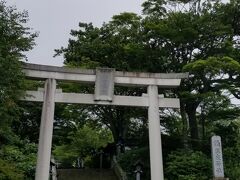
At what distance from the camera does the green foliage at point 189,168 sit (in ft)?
53.0

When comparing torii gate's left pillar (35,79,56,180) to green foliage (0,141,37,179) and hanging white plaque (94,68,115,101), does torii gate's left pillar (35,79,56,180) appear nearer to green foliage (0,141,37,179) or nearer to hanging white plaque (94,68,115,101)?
green foliage (0,141,37,179)

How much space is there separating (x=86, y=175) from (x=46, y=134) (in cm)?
593

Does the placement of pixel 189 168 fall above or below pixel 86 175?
above

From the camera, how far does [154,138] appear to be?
1529cm

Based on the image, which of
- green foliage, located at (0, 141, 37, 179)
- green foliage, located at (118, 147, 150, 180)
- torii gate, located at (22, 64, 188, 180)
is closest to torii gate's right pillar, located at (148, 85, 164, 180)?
torii gate, located at (22, 64, 188, 180)

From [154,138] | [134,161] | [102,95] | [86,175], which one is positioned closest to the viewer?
[154,138]

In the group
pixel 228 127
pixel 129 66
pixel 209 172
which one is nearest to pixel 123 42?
pixel 129 66

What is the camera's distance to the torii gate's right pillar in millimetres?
14828

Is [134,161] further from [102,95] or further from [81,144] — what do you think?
[81,144]

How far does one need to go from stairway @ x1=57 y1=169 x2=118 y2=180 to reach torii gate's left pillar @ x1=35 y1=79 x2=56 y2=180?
476 centimetres

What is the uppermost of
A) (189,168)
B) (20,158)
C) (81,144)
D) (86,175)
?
(81,144)

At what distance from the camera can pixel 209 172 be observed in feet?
53.8

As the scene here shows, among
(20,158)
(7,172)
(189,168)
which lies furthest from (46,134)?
(189,168)

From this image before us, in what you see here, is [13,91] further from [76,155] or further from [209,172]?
[76,155]
